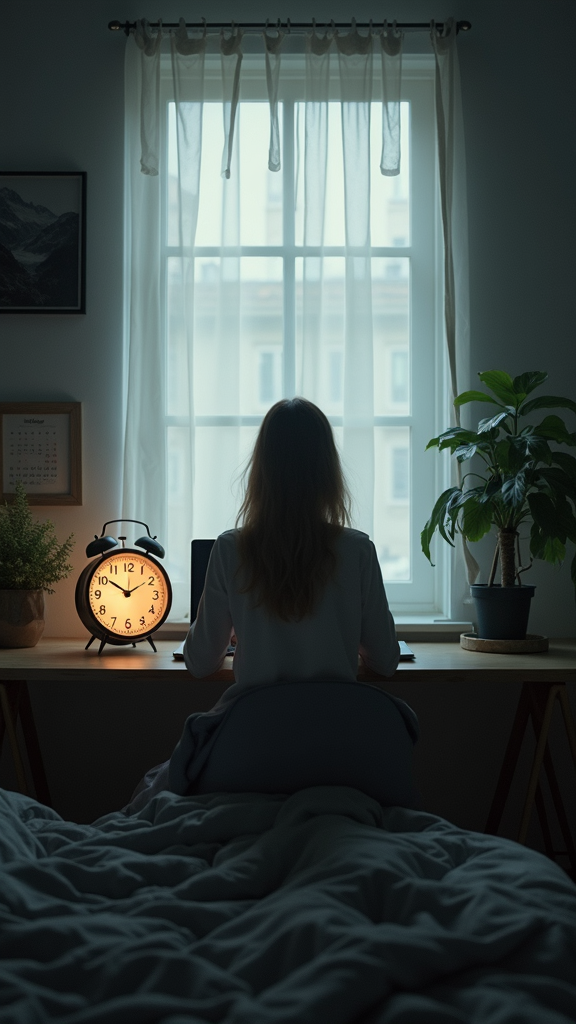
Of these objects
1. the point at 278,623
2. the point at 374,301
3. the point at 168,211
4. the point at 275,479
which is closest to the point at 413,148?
the point at 374,301

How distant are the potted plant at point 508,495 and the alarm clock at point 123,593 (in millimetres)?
785

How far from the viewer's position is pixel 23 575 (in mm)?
2465

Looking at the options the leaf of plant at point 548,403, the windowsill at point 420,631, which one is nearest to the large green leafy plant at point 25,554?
the windowsill at point 420,631

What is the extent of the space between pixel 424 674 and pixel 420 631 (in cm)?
57

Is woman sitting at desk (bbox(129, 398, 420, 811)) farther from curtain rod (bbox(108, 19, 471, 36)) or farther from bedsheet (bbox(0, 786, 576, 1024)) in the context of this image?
curtain rod (bbox(108, 19, 471, 36))

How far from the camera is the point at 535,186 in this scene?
2.81 metres

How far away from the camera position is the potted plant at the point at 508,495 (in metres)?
2.30

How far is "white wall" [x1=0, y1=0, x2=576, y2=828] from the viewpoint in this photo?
2799 millimetres

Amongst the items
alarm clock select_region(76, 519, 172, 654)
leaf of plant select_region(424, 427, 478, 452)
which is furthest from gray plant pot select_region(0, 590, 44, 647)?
leaf of plant select_region(424, 427, 478, 452)

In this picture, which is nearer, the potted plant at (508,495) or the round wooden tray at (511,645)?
the potted plant at (508,495)

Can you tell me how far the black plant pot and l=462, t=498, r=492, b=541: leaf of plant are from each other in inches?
6.5

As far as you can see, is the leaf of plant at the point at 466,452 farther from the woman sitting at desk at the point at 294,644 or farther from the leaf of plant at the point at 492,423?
the woman sitting at desk at the point at 294,644

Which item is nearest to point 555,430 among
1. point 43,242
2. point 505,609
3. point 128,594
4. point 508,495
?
point 508,495

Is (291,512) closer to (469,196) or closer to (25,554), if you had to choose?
(25,554)
